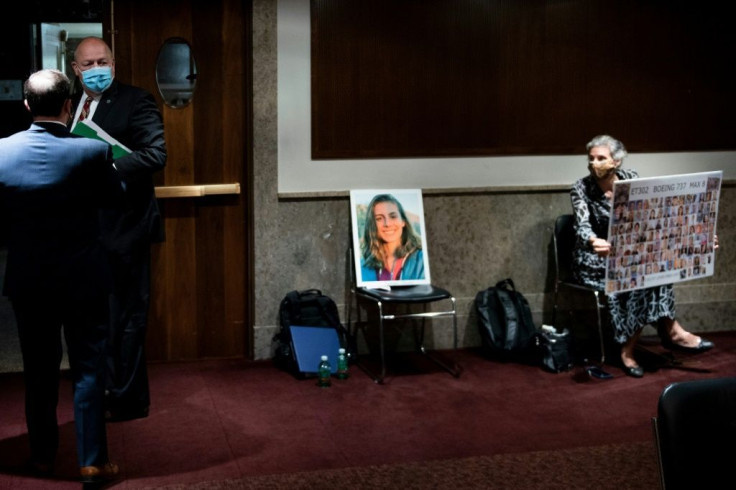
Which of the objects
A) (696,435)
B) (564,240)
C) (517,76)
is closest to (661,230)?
(564,240)

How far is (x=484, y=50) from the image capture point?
21.3ft

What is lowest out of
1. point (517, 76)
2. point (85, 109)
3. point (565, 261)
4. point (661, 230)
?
point (565, 261)

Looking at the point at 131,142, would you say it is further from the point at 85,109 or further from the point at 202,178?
the point at 202,178

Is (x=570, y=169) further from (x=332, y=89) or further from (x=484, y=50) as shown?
(x=332, y=89)

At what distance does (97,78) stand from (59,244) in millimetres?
1175

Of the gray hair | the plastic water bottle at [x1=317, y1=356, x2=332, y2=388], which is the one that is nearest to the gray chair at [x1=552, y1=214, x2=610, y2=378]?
the gray hair

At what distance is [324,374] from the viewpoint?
586 centimetres

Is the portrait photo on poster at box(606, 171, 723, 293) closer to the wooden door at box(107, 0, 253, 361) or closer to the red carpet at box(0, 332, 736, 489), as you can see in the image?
the red carpet at box(0, 332, 736, 489)

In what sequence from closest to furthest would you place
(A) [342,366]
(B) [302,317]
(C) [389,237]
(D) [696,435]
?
(D) [696,435], (A) [342,366], (B) [302,317], (C) [389,237]

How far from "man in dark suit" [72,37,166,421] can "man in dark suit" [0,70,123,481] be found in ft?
2.66

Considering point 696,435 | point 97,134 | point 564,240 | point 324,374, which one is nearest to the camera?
point 696,435

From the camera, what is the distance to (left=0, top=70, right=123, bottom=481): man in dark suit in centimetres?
399

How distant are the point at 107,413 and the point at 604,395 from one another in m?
2.62

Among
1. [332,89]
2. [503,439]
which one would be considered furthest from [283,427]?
[332,89]
